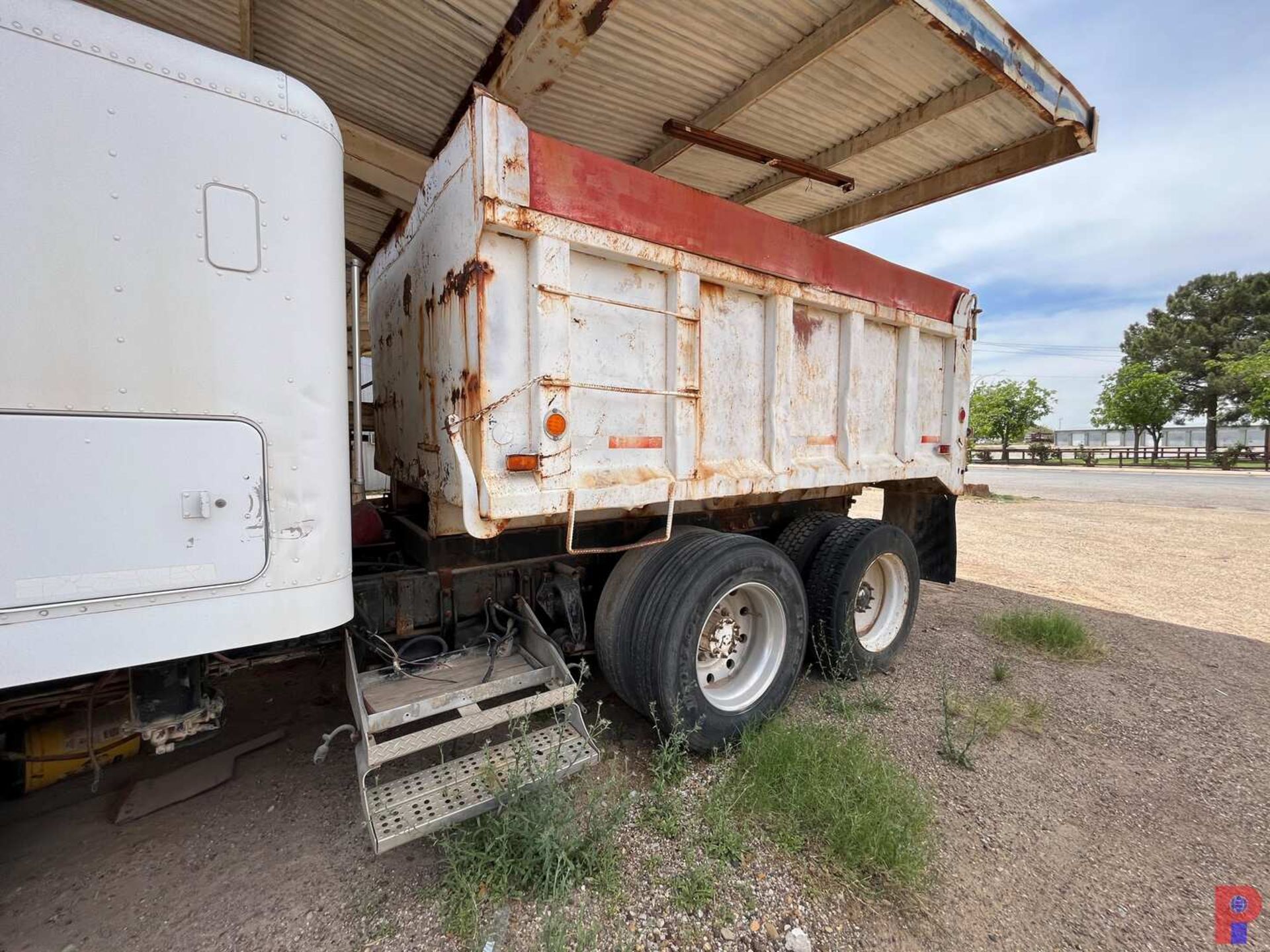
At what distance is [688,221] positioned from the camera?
268 centimetres

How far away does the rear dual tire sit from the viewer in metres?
2.76

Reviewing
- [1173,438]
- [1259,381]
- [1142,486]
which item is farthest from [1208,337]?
[1142,486]

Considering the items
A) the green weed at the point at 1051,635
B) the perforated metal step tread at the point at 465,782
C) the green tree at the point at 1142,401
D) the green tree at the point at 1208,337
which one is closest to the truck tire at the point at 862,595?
the green weed at the point at 1051,635

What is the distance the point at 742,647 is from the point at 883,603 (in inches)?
69.0

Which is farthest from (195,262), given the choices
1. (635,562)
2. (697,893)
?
(697,893)

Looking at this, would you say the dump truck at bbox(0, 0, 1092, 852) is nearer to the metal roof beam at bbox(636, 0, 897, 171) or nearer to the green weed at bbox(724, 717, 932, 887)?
the green weed at bbox(724, 717, 932, 887)

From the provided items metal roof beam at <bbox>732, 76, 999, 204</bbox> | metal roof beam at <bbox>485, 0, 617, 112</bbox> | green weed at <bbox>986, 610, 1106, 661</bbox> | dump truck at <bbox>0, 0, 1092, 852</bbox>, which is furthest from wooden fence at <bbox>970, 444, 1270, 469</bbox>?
metal roof beam at <bbox>485, 0, 617, 112</bbox>

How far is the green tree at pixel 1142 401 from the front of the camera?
123 feet

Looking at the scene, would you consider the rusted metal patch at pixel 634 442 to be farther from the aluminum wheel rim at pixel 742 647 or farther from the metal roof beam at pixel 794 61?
the metal roof beam at pixel 794 61

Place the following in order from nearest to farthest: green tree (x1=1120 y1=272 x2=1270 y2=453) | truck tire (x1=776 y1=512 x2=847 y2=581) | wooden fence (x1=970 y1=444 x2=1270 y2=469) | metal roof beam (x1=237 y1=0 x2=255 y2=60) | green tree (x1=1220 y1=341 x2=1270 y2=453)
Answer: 1. metal roof beam (x1=237 y1=0 x2=255 y2=60)
2. truck tire (x1=776 y1=512 x2=847 y2=581)
3. green tree (x1=1220 y1=341 x2=1270 y2=453)
4. wooden fence (x1=970 y1=444 x2=1270 y2=469)
5. green tree (x1=1120 y1=272 x2=1270 y2=453)

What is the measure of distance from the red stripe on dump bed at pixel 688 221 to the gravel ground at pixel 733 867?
99.0 inches

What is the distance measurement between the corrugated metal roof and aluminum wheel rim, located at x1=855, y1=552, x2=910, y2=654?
11.6 ft

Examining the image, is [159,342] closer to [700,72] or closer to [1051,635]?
[700,72]

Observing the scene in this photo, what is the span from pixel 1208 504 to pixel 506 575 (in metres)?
19.2
